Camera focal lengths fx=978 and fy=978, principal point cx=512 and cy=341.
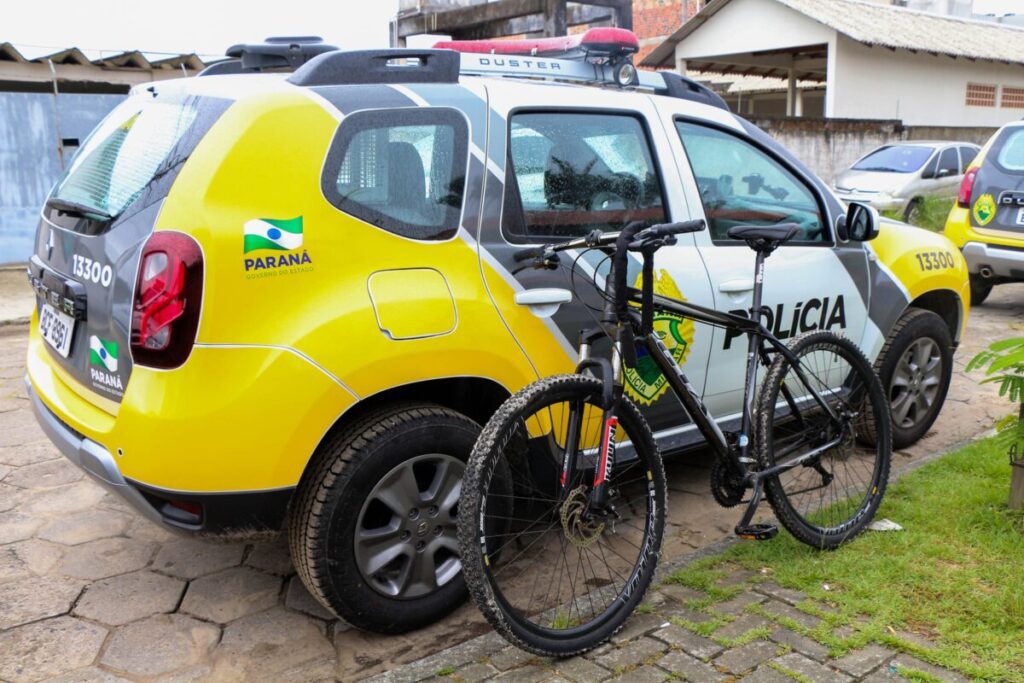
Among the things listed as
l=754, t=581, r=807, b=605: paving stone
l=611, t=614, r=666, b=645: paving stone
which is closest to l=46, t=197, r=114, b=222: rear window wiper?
l=611, t=614, r=666, b=645: paving stone

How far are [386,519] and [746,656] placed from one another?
4.04ft

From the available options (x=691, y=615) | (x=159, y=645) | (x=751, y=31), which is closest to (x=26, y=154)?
(x=159, y=645)

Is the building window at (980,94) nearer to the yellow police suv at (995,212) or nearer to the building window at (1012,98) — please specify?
the building window at (1012,98)

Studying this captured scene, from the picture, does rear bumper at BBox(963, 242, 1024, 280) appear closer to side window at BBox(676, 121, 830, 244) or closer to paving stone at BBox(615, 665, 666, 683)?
side window at BBox(676, 121, 830, 244)

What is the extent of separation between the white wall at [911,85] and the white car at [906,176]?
447cm

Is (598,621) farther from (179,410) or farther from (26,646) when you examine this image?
(26,646)

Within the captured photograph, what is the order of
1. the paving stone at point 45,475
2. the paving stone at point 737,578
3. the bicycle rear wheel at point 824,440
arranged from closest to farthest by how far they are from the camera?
the paving stone at point 737,578 < the bicycle rear wheel at point 824,440 < the paving stone at point 45,475

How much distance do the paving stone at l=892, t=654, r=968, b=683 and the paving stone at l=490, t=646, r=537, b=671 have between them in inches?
44.4

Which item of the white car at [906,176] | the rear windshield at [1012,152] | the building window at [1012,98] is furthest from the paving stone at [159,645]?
the building window at [1012,98]

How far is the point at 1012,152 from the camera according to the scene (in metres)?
8.53

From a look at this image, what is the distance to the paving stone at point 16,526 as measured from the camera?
4.11m

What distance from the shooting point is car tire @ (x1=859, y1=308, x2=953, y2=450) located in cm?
494

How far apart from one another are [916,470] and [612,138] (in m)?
2.26

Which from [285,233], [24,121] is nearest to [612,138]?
[285,233]
